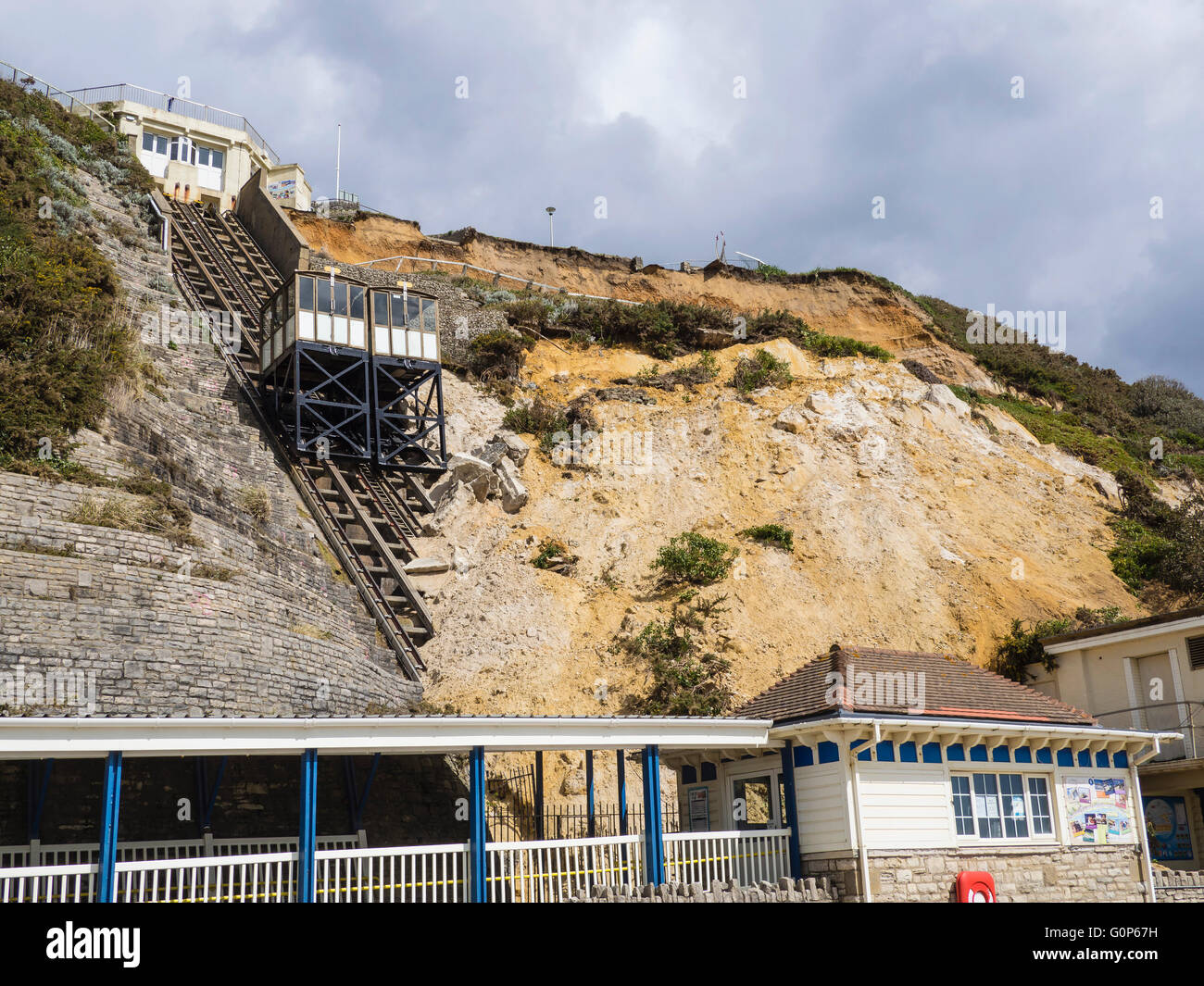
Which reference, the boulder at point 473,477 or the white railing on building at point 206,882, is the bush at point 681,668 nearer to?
the boulder at point 473,477

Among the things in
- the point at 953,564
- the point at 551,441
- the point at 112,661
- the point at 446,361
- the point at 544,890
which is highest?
the point at 446,361

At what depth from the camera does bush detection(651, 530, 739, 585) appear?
91.3 ft

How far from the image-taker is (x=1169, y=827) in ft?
73.4

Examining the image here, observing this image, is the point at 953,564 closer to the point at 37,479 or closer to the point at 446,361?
the point at 446,361

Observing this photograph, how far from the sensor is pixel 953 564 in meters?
29.4

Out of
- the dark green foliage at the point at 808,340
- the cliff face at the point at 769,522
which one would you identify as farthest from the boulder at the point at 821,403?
the dark green foliage at the point at 808,340

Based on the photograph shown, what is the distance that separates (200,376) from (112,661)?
16090 millimetres

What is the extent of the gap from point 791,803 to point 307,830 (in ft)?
23.4

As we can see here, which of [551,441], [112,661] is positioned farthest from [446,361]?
[112,661]

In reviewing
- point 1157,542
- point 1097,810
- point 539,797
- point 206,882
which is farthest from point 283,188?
point 206,882

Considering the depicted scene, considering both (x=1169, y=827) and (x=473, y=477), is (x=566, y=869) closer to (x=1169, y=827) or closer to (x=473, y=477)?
(x=1169, y=827)

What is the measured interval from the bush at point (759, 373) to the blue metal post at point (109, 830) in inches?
1072

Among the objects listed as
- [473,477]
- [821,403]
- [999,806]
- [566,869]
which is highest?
[821,403]

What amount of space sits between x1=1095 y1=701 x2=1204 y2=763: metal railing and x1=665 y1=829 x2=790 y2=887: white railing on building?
9842mm
